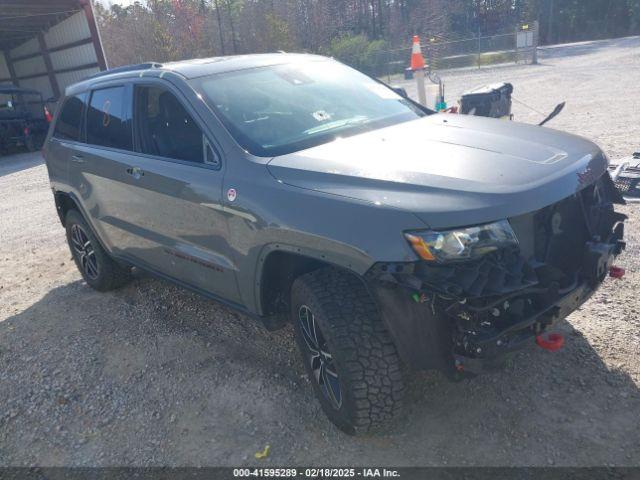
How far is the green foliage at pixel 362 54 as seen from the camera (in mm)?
29391

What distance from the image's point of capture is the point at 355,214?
2479mm

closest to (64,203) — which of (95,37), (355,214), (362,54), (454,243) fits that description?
(355,214)

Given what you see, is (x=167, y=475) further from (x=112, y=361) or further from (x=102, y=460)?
(x=112, y=361)

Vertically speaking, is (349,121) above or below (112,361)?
above

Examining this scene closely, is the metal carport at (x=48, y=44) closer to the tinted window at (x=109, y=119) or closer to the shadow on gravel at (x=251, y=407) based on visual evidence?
the tinted window at (x=109, y=119)

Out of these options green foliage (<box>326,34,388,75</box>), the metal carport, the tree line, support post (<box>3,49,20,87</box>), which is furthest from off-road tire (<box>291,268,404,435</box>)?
the tree line

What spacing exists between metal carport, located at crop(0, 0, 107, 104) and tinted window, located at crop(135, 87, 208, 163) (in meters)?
15.5

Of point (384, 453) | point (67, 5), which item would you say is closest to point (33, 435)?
point (384, 453)

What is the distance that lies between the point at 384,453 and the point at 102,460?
4.92ft

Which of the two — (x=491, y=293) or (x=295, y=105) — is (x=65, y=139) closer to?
(x=295, y=105)

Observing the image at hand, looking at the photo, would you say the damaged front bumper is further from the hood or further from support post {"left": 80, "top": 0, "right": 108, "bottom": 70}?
support post {"left": 80, "top": 0, "right": 108, "bottom": 70}

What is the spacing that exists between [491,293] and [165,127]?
2415 mm

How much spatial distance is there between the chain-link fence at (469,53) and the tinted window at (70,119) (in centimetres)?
2330

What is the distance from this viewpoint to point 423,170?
2641 millimetres
